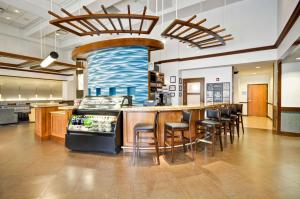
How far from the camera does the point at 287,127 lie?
6230 mm

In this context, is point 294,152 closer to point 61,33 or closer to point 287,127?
point 287,127

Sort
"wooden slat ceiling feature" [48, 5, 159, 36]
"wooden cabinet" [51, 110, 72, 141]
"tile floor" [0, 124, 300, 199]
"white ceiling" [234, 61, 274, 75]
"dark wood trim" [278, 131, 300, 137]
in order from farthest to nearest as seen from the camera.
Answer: "white ceiling" [234, 61, 274, 75] < "dark wood trim" [278, 131, 300, 137] < "wooden cabinet" [51, 110, 72, 141] < "wooden slat ceiling feature" [48, 5, 159, 36] < "tile floor" [0, 124, 300, 199]

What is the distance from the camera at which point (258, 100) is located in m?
11.5

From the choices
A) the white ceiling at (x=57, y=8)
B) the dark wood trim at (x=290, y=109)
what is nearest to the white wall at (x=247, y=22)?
the white ceiling at (x=57, y=8)

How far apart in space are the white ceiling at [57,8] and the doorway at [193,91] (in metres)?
3.21

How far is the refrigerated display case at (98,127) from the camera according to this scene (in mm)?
4160

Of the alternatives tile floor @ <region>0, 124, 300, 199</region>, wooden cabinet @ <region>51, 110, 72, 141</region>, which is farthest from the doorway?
wooden cabinet @ <region>51, 110, 72, 141</region>

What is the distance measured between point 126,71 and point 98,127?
8.26 feet

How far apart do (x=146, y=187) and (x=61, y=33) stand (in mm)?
9481

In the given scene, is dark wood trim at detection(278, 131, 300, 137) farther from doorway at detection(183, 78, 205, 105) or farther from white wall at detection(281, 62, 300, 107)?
doorway at detection(183, 78, 205, 105)

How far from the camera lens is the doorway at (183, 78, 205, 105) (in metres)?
8.97

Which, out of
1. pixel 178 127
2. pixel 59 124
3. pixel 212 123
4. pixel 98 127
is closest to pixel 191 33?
pixel 212 123

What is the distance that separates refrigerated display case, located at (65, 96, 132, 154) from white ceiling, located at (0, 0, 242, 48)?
3.00 metres

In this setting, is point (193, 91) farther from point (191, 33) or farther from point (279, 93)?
point (191, 33)
